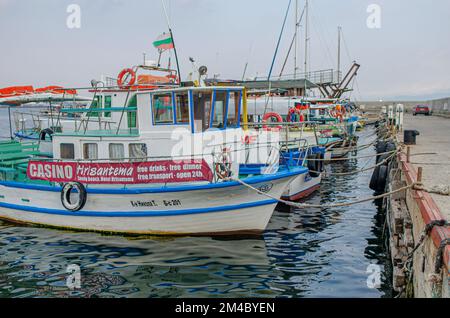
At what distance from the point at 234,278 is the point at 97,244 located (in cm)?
427

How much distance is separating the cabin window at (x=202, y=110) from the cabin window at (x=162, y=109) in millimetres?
705

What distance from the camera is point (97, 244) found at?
38.4ft

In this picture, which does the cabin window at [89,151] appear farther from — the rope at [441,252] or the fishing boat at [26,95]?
the rope at [441,252]

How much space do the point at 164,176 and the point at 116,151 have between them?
7.12 feet

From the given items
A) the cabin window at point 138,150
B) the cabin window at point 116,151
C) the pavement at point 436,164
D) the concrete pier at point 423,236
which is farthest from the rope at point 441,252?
the cabin window at point 116,151

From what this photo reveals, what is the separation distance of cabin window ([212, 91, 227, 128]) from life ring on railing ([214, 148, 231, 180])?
130 cm

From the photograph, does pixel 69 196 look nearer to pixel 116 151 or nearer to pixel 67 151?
pixel 67 151

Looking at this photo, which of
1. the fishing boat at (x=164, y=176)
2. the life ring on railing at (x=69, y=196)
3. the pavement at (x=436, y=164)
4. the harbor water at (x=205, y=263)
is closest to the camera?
the pavement at (x=436, y=164)

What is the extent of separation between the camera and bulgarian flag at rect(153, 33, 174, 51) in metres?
13.9

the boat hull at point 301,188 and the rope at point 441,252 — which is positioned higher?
the rope at point 441,252

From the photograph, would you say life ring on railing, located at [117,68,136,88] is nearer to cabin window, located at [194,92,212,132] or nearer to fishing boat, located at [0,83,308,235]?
fishing boat, located at [0,83,308,235]

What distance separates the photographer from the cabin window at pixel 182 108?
40.0 feet

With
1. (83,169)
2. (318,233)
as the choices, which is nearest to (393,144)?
(318,233)

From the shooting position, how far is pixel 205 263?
1019 centimetres
